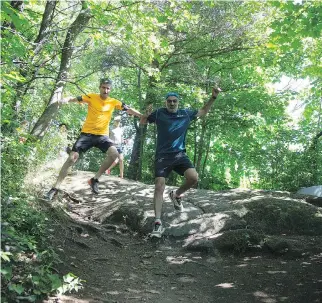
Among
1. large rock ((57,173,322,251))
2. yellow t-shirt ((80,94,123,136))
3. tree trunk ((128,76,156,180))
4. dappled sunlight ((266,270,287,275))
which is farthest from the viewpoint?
tree trunk ((128,76,156,180))

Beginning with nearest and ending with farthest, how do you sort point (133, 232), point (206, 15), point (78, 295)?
point (78, 295) → point (133, 232) → point (206, 15)

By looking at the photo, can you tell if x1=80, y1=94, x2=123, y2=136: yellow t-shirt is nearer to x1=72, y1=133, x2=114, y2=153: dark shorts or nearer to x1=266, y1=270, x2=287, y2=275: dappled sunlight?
x1=72, y1=133, x2=114, y2=153: dark shorts

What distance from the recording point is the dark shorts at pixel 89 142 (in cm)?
646

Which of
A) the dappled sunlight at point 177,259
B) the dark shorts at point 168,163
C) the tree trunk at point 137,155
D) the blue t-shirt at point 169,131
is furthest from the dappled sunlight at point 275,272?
the tree trunk at point 137,155

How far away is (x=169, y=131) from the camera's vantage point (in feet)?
19.7

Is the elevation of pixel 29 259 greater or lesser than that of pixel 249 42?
lesser

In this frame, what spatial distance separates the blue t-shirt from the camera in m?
6.00

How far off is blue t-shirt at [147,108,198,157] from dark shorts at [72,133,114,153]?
3.96ft

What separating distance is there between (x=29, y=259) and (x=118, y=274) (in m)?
1.43

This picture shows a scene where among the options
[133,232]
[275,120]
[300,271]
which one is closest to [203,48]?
[275,120]

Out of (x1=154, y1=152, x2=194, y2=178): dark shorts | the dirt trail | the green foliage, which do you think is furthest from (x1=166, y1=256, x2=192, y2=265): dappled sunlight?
the green foliage

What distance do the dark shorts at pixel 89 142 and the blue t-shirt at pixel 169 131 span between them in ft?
3.96

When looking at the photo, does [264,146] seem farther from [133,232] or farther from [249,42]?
[133,232]

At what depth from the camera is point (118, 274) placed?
15.2 ft
